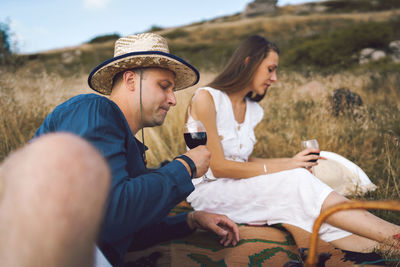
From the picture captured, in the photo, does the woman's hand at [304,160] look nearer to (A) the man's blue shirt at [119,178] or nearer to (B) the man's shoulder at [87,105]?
(A) the man's blue shirt at [119,178]

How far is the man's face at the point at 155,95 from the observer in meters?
1.75

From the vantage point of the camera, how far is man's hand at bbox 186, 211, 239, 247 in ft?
6.56

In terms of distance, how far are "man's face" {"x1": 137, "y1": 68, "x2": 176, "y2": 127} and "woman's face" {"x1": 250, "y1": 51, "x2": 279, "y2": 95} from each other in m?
1.39

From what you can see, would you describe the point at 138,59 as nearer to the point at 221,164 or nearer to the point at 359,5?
the point at 221,164

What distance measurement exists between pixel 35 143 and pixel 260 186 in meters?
2.08

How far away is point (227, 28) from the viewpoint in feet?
126

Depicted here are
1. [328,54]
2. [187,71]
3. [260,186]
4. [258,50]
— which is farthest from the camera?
[328,54]

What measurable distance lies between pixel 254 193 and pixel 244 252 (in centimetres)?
52

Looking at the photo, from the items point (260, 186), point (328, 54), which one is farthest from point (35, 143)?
point (328, 54)

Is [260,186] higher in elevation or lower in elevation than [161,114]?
lower

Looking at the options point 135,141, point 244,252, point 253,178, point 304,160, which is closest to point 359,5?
point 304,160

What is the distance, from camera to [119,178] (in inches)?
45.1

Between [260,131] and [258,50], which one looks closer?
[258,50]

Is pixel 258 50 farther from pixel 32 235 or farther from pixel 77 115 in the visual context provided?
pixel 32 235
